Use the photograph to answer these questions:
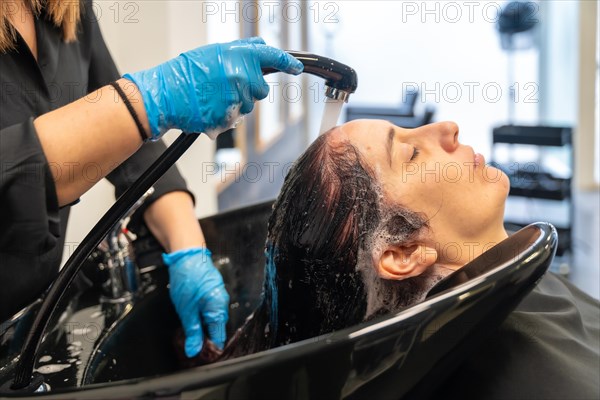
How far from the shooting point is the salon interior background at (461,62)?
149 inches

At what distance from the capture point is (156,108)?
36.5 inches

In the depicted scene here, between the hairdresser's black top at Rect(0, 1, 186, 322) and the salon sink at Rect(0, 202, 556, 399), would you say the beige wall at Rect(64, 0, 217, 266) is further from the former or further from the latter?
the salon sink at Rect(0, 202, 556, 399)

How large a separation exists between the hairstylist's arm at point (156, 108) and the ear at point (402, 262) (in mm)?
330

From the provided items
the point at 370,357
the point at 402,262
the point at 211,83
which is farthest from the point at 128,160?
the point at 370,357

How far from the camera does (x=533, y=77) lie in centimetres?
431

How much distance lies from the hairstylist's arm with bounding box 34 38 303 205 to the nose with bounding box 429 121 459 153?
0.32 meters

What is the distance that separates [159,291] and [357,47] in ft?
10.8

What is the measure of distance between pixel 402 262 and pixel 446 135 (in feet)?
0.88

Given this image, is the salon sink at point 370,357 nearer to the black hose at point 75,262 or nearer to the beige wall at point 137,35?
the black hose at point 75,262

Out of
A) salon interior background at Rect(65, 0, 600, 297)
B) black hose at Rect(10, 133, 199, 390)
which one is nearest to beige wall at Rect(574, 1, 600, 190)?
salon interior background at Rect(65, 0, 600, 297)

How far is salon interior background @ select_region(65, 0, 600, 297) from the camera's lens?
379 cm

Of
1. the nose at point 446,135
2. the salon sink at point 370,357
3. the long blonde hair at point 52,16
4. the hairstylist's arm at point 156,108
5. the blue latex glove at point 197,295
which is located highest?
the long blonde hair at point 52,16

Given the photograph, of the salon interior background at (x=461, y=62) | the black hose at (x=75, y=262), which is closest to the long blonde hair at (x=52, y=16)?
the black hose at (x=75, y=262)

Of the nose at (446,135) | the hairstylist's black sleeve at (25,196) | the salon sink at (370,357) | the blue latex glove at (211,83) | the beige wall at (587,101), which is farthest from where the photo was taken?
the beige wall at (587,101)
